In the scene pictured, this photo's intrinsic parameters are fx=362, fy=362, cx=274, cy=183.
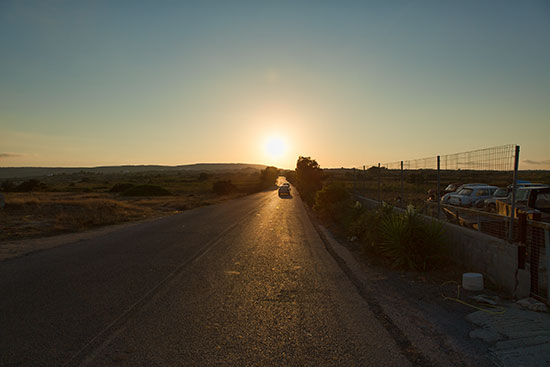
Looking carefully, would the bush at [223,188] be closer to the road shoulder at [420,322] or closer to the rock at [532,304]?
the road shoulder at [420,322]

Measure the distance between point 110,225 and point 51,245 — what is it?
6814 mm

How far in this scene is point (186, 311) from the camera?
579cm

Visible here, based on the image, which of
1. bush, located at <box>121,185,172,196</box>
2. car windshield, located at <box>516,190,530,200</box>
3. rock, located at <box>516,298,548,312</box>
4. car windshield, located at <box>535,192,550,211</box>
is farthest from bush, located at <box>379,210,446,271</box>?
bush, located at <box>121,185,172,196</box>

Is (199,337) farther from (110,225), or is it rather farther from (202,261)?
(110,225)

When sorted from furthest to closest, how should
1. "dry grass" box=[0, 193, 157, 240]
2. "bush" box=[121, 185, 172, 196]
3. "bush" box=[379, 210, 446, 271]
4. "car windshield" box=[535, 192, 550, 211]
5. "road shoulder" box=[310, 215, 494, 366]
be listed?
"bush" box=[121, 185, 172, 196]
"dry grass" box=[0, 193, 157, 240]
"car windshield" box=[535, 192, 550, 211]
"bush" box=[379, 210, 446, 271]
"road shoulder" box=[310, 215, 494, 366]

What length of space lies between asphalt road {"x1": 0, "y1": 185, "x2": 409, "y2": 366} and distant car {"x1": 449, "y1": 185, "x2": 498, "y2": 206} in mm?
14210

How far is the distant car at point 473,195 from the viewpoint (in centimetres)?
2077

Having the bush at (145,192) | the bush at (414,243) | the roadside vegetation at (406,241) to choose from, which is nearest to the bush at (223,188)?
the bush at (145,192)

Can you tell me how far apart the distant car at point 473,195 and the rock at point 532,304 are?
1629 centimetres

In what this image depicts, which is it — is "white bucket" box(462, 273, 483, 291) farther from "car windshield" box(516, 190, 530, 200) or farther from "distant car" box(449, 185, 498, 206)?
"distant car" box(449, 185, 498, 206)

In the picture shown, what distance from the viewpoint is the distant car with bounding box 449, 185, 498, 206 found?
2077cm

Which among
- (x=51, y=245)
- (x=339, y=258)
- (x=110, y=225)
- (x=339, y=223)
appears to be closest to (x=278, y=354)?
(x=339, y=258)

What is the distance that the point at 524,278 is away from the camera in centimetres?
625

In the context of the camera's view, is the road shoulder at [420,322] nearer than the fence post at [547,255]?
Yes
